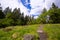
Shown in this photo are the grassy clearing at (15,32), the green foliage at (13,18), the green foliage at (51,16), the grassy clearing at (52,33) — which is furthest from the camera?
the green foliage at (51,16)

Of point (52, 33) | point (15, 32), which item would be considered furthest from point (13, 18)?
point (52, 33)

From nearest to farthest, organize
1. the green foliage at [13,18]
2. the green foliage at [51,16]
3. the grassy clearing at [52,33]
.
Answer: the grassy clearing at [52,33]
the green foliage at [13,18]
the green foliage at [51,16]

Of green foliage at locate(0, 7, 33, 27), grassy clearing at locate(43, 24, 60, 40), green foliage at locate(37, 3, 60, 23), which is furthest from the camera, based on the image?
green foliage at locate(37, 3, 60, 23)

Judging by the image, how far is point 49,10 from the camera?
8.11m

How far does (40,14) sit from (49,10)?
579mm

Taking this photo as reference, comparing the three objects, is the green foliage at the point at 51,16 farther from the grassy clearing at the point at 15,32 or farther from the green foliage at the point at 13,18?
the grassy clearing at the point at 15,32

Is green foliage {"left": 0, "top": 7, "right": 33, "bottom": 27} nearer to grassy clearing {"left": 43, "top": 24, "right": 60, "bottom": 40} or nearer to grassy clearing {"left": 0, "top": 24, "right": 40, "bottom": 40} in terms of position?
grassy clearing {"left": 0, "top": 24, "right": 40, "bottom": 40}

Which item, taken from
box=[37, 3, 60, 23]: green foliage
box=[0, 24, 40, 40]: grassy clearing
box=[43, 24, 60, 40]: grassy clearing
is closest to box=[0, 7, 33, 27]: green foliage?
box=[0, 24, 40, 40]: grassy clearing

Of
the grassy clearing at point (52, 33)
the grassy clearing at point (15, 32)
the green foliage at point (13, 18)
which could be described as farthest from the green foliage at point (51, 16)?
the grassy clearing at point (15, 32)

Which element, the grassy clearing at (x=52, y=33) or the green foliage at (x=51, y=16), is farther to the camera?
the green foliage at (x=51, y=16)

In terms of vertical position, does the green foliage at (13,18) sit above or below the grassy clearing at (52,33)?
above

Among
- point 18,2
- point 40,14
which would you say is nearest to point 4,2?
point 18,2

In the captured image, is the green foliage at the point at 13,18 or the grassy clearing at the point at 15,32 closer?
the grassy clearing at the point at 15,32

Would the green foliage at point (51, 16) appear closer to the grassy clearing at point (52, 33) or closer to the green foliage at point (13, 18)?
the green foliage at point (13, 18)
